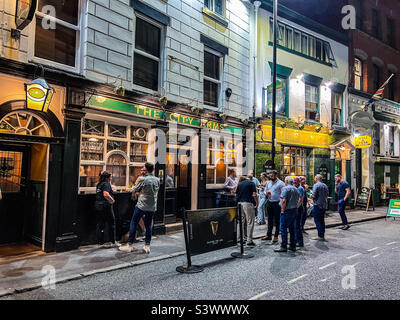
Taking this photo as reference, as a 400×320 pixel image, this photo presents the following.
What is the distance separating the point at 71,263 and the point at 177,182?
195 inches

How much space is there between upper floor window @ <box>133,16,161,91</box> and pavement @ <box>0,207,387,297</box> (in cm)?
506

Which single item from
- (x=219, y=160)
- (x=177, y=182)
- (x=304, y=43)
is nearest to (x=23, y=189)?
(x=177, y=182)

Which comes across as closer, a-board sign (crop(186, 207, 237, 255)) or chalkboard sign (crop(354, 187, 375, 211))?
a-board sign (crop(186, 207, 237, 255))

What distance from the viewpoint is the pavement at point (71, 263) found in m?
5.00

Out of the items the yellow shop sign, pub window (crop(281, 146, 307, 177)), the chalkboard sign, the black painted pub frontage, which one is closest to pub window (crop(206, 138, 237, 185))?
the black painted pub frontage

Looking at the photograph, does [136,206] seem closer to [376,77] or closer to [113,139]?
[113,139]

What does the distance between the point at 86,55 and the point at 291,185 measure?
20.5 ft

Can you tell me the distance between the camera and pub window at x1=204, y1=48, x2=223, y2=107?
11.5m

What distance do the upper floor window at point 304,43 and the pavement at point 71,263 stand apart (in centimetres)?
1187

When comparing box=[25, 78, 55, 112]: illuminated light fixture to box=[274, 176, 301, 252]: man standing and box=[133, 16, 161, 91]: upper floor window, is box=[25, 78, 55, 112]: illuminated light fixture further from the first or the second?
box=[274, 176, 301, 252]: man standing

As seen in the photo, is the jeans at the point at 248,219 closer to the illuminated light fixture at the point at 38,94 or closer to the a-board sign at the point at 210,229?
the a-board sign at the point at 210,229

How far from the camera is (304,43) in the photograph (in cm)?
1616

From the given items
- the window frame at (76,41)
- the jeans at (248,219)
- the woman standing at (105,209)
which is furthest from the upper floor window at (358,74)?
the woman standing at (105,209)
